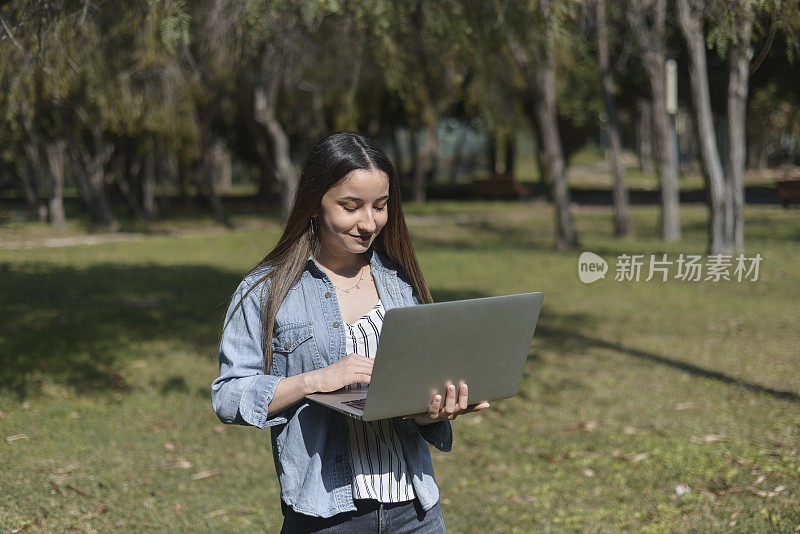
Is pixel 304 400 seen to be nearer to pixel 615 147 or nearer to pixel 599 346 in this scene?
pixel 599 346

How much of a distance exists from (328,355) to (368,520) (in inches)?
18.6

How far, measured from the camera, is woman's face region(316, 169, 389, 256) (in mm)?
2414

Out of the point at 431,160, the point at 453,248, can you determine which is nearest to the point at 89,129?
the point at 453,248

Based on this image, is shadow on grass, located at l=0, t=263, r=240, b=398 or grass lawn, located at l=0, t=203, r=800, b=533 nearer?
grass lawn, located at l=0, t=203, r=800, b=533

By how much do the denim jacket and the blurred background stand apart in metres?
1.80

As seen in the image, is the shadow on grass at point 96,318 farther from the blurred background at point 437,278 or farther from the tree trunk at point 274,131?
the tree trunk at point 274,131

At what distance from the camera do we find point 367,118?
28.8m

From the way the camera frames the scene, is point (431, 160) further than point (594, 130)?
Yes

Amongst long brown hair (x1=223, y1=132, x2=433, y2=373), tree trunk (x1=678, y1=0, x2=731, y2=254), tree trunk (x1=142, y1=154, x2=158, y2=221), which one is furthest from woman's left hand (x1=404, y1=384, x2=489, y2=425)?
tree trunk (x1=142, y1=154, x2=158, y2=221)

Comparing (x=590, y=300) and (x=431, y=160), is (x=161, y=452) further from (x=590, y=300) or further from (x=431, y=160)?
(x=431, y=160)

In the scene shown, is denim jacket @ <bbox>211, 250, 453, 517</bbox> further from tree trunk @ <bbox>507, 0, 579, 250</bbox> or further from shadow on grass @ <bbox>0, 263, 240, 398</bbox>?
tree trunk @ <bbox>507, 0, 579, 250</bbox>

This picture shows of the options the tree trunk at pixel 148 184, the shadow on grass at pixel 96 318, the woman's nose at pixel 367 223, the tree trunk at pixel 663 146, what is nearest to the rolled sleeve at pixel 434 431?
the woman's nose at pixel 367 223

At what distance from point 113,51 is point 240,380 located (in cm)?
1051

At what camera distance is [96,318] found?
35.6 feet
